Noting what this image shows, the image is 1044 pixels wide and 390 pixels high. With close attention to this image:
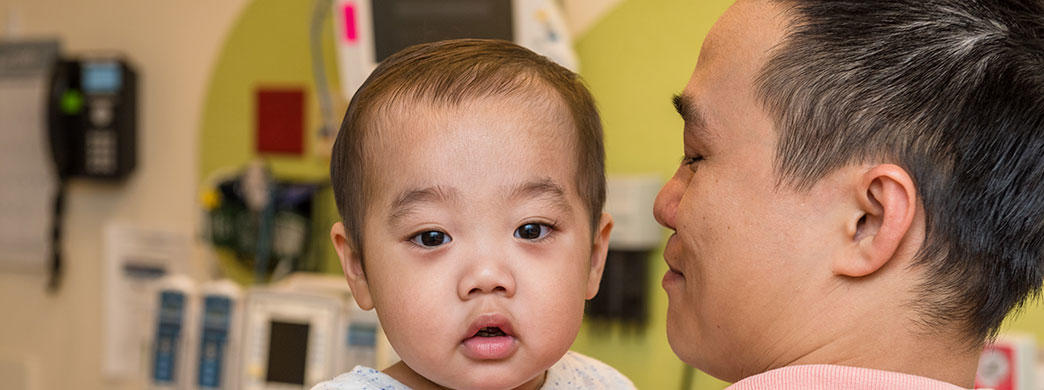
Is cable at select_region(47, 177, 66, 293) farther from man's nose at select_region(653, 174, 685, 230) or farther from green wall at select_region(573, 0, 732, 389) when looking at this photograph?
man's nose at select_region(653, 174, 685, 230)

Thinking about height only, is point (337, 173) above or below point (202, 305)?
above

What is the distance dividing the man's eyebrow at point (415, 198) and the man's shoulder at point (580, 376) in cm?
31

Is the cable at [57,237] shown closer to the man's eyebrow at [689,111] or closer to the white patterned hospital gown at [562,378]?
the white patterned hospital gown at [562,378]

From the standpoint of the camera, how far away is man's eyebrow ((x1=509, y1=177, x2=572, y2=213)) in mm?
1018

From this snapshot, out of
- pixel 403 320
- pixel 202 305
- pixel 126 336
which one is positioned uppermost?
pixel 403 320

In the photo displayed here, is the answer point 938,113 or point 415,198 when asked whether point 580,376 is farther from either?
point 938,113

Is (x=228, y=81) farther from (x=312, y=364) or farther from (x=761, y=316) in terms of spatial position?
(x=761, y=316)

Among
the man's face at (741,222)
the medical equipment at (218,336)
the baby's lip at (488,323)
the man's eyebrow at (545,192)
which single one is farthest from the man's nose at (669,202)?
the medical equipment at (218,336)

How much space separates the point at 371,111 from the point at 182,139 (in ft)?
6.65

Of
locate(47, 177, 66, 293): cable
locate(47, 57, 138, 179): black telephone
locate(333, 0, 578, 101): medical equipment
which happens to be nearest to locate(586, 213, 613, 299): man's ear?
locate(333, 0, 578, 101): medical equipment

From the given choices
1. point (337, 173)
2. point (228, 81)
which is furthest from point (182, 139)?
point (337, 173)

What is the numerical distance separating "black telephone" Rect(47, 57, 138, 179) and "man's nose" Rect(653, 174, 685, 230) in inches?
87.4

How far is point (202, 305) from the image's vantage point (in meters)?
2.46

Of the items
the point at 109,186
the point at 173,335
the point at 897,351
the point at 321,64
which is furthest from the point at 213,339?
the point at 897,351
